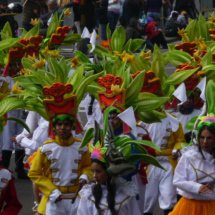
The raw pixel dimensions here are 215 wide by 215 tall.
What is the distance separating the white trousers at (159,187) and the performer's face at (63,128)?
1677 mm

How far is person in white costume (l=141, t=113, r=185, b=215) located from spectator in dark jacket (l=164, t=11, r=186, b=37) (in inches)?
601

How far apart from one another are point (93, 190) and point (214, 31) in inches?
230

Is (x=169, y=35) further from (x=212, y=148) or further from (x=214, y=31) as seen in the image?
(x=212, y=148)

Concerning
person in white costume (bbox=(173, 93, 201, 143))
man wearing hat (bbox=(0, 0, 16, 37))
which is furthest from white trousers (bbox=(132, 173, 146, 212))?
man wearing hat (bbox=(0, 0, 16, 37))

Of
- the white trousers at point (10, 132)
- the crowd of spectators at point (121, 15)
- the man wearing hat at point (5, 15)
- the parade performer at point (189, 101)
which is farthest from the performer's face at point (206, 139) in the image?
the man wearing hat at point (5, 15)

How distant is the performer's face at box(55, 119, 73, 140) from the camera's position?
23.3 feet

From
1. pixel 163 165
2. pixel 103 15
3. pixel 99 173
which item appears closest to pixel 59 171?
pixel 99 173

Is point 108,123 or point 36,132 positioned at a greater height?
point 108,123

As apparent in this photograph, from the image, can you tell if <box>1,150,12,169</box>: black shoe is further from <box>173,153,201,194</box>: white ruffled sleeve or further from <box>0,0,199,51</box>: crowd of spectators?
<box>173,153,201,194</box>: white ruffled sleeve

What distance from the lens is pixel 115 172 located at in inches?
249

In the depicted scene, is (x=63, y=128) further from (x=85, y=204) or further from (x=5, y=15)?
(x=5, y=15)

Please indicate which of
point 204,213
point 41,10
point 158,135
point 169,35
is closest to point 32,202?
point 158,135

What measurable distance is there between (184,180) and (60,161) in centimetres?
120

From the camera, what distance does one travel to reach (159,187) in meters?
8.52
